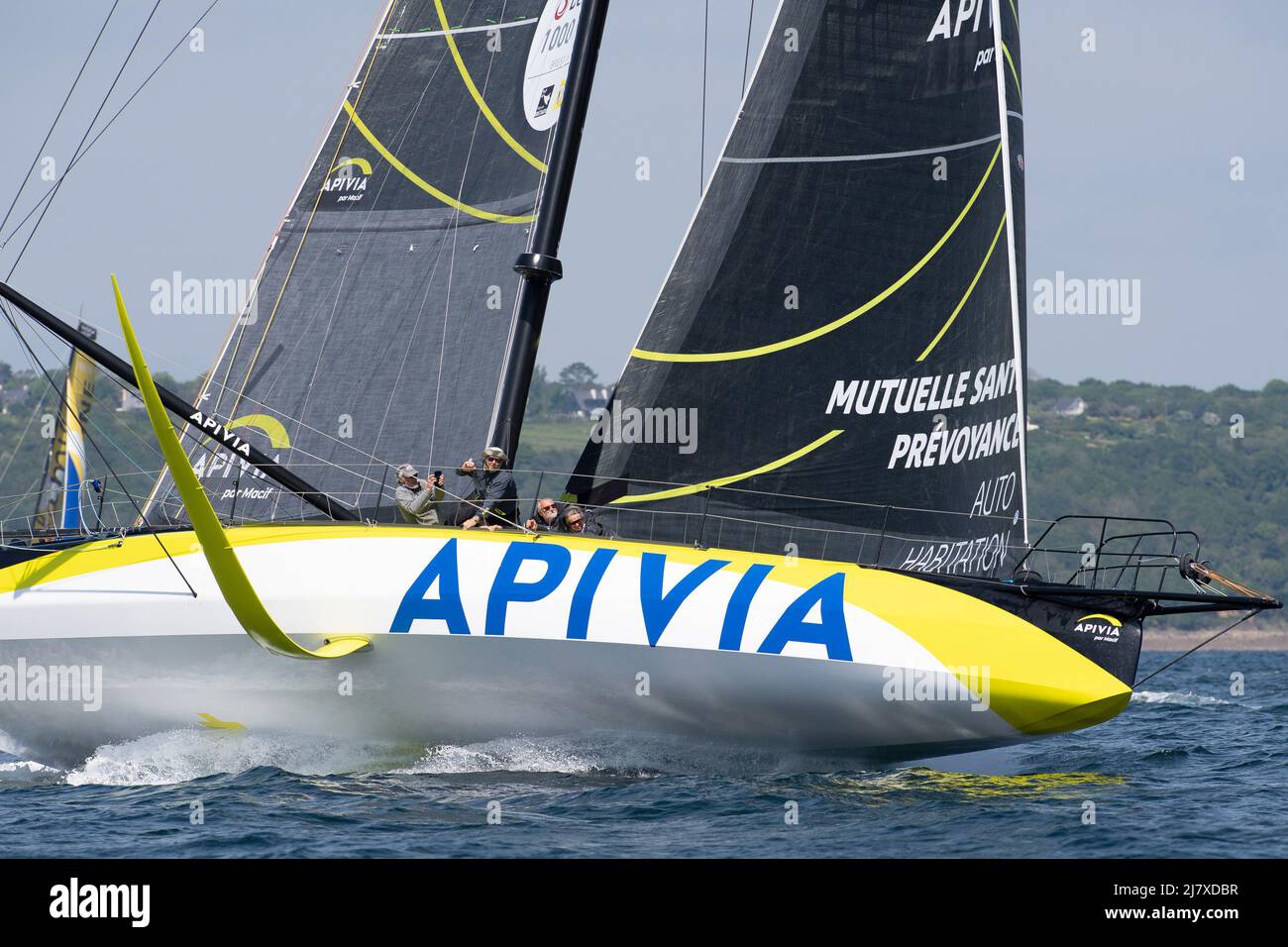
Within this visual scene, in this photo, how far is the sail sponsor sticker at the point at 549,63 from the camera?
38.8ft

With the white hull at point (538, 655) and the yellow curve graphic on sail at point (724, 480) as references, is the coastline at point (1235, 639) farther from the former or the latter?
the white hull at point (538, 655)

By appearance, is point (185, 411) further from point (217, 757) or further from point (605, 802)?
point (605, 802)

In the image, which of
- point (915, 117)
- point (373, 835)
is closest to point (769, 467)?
point (915, 117)

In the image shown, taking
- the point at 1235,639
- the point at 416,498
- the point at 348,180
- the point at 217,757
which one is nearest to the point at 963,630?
the point at 416,498

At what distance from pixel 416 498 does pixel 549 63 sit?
381cm

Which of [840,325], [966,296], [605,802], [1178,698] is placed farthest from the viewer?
[1178,698]

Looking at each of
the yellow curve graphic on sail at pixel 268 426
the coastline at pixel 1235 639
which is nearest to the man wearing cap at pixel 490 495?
the yellow curve graphic on sail at pixel 268 426

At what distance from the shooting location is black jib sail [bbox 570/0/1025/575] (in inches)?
437

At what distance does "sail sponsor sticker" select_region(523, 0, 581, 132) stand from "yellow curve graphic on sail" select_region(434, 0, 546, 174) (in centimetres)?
21

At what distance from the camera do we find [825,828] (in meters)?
8.45

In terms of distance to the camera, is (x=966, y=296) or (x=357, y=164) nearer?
(x=966, y=296)

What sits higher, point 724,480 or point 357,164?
point 357,164

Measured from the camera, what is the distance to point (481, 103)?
12.3 meters

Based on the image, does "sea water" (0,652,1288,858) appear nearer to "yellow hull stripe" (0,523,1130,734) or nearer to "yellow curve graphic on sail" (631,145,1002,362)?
"yellow hull stripe" (0,523,1130,734)
